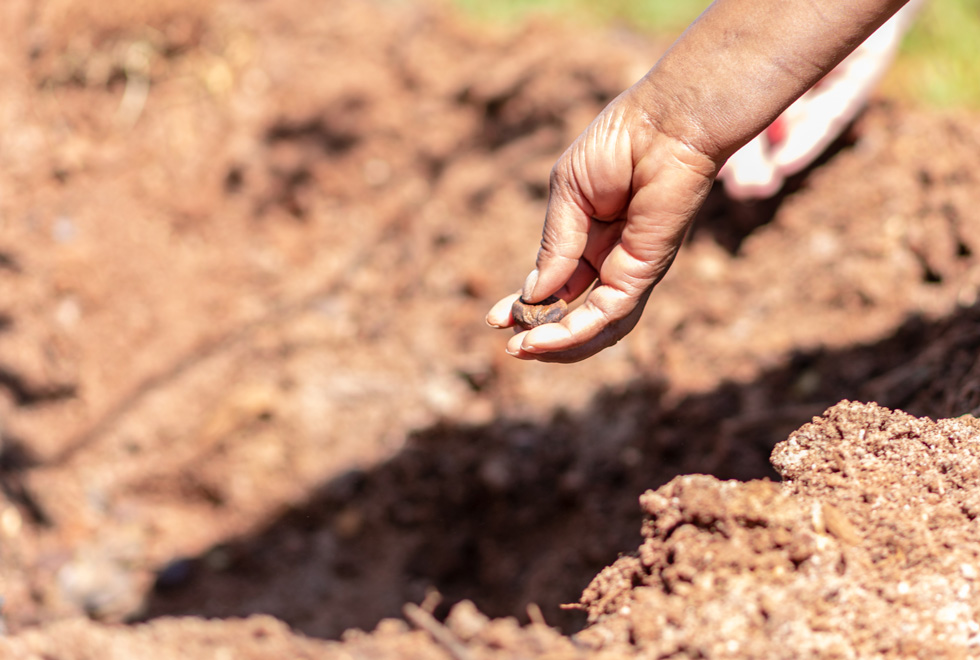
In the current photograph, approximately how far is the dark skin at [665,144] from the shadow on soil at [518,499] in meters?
Answer: 0.63

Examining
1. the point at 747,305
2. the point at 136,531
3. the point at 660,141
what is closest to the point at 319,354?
the point at 136,531

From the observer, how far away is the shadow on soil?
1.69 m

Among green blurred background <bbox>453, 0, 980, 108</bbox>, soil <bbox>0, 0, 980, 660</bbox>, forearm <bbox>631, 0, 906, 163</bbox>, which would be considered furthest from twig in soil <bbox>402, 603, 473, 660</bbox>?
green blurred background <bbox>453, 0, 980, 108</bbox>

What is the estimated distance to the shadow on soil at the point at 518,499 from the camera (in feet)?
5.53

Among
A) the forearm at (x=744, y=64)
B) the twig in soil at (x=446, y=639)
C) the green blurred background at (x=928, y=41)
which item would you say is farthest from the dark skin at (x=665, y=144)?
the green blurred background at (x=928, y=41)

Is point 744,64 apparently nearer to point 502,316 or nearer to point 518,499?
point 502,316

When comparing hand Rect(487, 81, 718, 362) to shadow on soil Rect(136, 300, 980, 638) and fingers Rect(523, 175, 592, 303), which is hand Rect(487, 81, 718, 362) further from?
shadow on soil Rect(136, 300, 980, 638)

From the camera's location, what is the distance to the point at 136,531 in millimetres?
2346

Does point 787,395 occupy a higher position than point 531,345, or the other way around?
point 787,395

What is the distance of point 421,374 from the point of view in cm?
246

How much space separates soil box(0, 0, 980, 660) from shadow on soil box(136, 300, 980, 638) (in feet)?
0.03

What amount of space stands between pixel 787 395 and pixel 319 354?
1.56 metres

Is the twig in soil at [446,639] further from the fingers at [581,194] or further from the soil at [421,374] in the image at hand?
the fingers at [581,194]

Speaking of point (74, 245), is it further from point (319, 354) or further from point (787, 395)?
point (787, 395)
